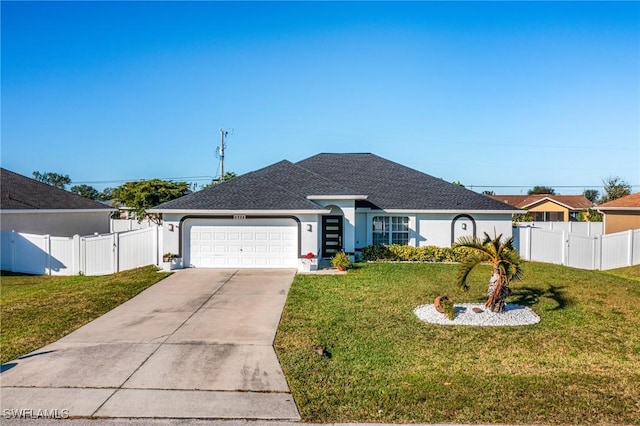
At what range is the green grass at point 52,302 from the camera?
8.70 m

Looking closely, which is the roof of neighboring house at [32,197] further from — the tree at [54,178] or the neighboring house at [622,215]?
the tree at [54,178]

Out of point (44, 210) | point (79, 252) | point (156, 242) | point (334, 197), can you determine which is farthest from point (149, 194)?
point (334, 197)

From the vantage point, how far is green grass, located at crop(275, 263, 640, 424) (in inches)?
225

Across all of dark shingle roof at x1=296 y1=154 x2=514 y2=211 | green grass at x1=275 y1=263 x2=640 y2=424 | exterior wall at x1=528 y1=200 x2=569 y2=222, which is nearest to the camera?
green grass at x1=275 y1=263 x2=640 y2=424

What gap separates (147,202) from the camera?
3027 centimetres

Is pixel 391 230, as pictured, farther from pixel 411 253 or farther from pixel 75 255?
pixel 75 255

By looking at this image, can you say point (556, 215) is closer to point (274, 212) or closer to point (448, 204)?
point (448, 204)

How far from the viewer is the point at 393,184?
2166cm

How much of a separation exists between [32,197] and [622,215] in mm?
32681

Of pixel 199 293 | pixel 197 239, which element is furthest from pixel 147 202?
pixel 199 293

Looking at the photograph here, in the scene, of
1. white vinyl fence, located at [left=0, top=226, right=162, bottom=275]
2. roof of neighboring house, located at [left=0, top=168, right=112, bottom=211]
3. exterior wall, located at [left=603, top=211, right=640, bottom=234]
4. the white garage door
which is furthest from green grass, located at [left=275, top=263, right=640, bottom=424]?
roof of neighboring house, located at [left=0, top=168, right=112, bottom=211]

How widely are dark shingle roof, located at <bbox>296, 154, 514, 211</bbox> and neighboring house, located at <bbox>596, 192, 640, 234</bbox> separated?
9610mm

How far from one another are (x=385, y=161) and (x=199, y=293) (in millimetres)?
14804

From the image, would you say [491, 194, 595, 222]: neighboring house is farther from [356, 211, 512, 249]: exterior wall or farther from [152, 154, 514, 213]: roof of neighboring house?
[356, 211, 512, 249]: exterior wall
